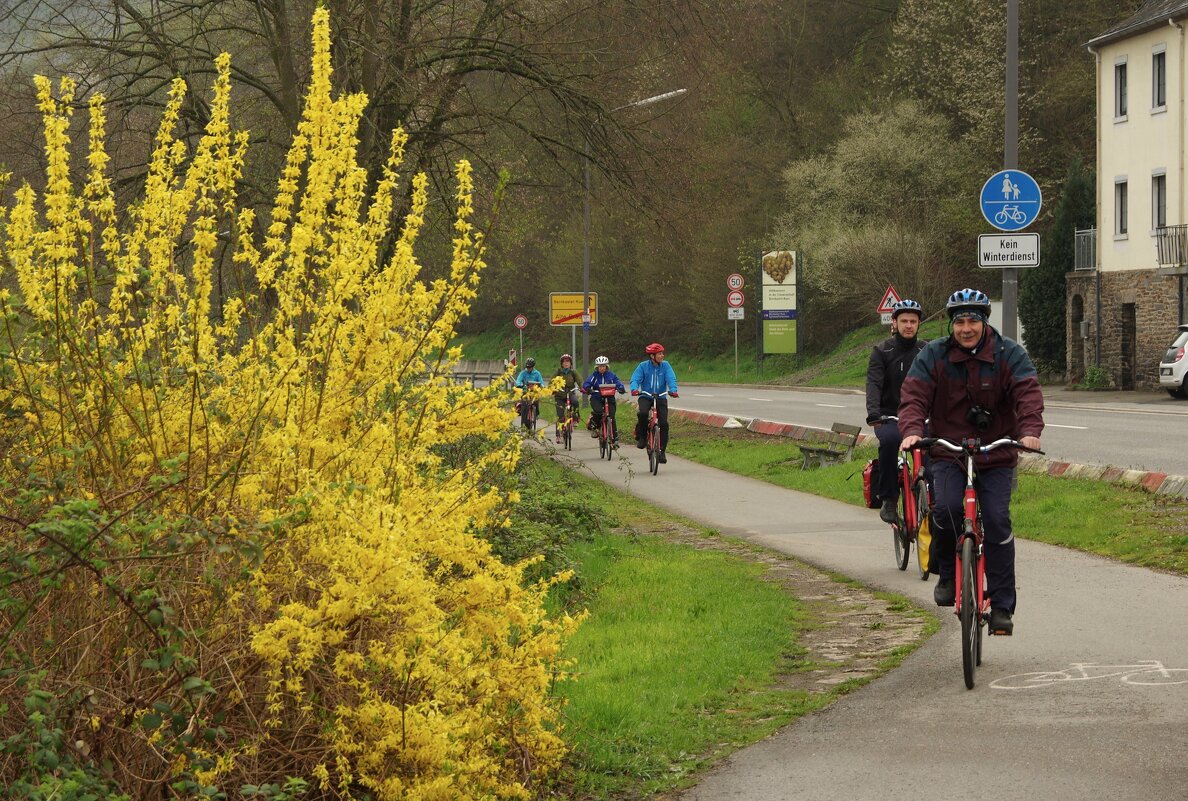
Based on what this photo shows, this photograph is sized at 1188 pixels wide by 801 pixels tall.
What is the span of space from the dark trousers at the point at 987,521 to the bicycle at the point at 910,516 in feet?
6.19

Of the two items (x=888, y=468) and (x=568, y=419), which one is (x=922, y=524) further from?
(x=568, y=419)

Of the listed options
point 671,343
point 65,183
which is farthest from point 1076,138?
point 65,183

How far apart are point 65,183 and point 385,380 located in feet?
4.26

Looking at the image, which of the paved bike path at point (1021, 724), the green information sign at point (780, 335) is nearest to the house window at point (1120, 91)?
the green information sign at point (780, 335)

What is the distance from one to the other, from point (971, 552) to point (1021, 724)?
146 centimetres

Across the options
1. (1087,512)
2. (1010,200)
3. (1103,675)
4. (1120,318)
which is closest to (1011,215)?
(1010,200)

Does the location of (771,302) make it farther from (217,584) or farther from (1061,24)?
(217,584)

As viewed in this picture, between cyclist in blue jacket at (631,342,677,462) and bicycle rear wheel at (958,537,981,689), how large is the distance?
1490cm

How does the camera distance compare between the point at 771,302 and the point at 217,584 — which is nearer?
the point at 217,584

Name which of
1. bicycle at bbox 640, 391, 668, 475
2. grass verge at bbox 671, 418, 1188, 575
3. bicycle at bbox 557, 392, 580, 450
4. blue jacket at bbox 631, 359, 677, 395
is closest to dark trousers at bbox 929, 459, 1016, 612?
grass verge at bbox 671, 418, 1188, 575

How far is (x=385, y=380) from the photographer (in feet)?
19.5

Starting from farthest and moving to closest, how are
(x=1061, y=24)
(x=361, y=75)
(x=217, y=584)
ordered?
(x=1061, y=24), (x=361, y=75), (x=217, y=584)

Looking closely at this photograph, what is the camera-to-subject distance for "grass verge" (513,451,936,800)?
6.82m

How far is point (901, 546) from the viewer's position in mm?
12398
